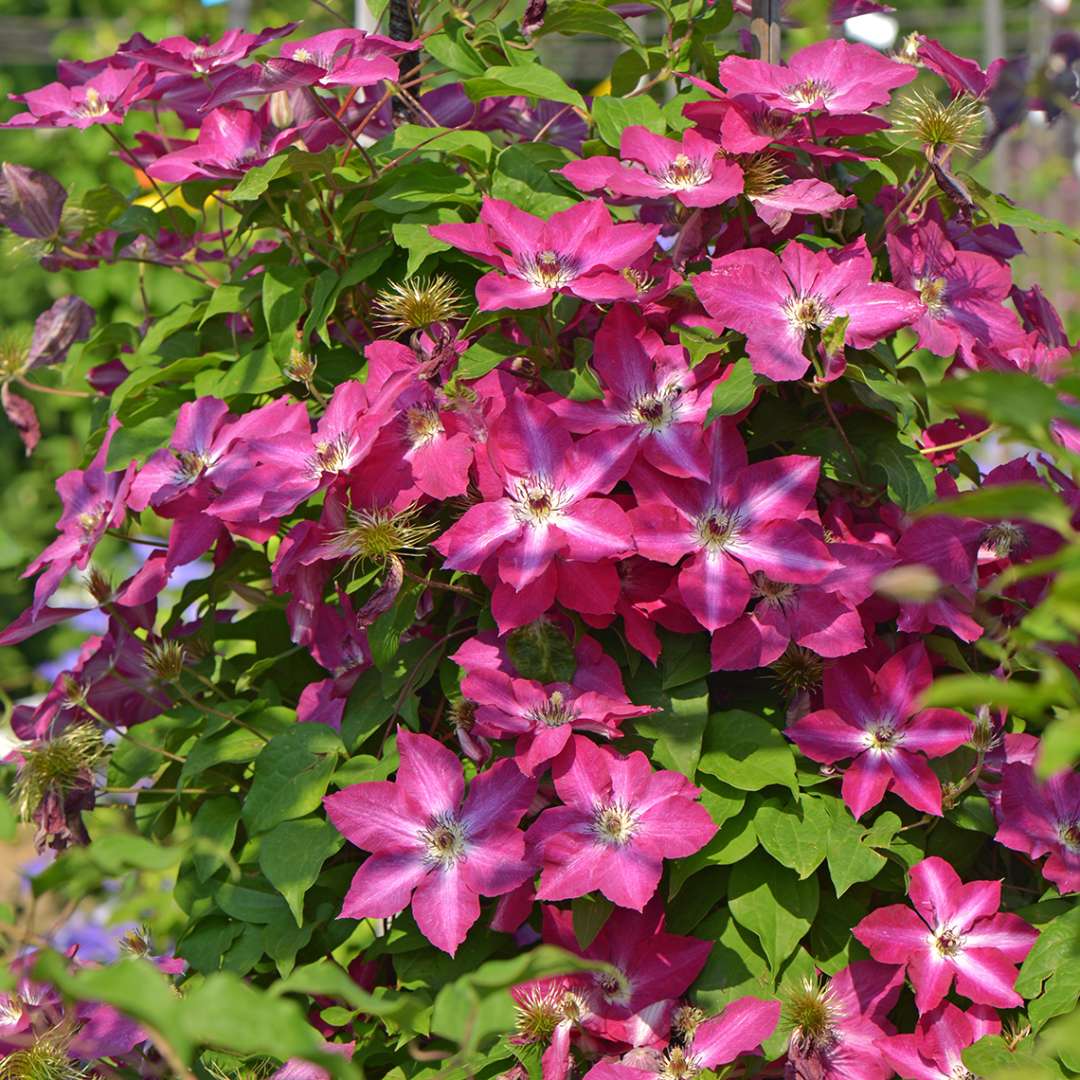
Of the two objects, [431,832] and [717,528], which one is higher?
[717,528]

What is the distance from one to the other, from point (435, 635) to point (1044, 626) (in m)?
0.59

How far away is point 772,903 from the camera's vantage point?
3.20 ft

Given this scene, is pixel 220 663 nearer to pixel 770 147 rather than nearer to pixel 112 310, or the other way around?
pixel 770 147

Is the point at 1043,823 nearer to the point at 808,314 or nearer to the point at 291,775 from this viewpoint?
the point at 808,314

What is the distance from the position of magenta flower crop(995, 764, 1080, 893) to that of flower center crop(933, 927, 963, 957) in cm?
7

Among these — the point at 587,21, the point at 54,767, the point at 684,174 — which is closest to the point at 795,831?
the point at 684,174

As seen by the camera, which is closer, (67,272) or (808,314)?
(808,314)

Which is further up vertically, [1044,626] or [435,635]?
[1044,626]

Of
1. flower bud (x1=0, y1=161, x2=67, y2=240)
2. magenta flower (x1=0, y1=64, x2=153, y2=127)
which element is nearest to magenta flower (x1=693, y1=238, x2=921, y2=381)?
magenta flower (x1=0, y1=64, x2=153, y2=127)

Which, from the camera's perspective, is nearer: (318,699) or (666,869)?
(666,869)

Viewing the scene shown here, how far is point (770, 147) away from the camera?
1041 mm

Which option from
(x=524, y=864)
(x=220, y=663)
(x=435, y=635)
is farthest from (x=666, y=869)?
(x=220, y=663)

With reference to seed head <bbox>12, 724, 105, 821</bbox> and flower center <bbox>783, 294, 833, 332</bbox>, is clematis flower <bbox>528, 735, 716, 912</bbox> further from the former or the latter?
seed head <bbox>12, 724, 105, 821</bbox>

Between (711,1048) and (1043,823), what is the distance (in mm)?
284
